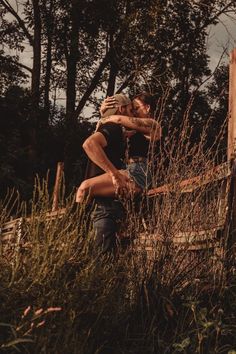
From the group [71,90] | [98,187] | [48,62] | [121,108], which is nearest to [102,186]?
A: [98,187]

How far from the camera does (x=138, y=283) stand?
4781 mm

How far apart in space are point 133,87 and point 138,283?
1680 centimetres

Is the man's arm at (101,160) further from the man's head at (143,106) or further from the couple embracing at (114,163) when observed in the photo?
the man's head at (143,106)

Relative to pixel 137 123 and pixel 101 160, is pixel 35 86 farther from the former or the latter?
pixel 101 160

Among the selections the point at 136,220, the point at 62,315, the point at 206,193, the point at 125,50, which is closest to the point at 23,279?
the point at 62,315

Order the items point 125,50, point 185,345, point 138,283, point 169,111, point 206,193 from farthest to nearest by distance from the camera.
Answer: point 169,111 → point 125,50 → point 206,193 → point 138,283 → point 185,345

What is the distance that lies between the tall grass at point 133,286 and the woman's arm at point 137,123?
313 millimetres

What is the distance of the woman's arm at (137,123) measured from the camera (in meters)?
5.42

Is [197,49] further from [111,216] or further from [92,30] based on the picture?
[111,216]

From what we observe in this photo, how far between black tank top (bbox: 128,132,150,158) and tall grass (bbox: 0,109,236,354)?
16.1 inches

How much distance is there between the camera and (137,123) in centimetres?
553

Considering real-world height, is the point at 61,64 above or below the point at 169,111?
above

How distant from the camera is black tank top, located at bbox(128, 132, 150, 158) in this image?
219 inches

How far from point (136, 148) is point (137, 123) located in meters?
0.21
